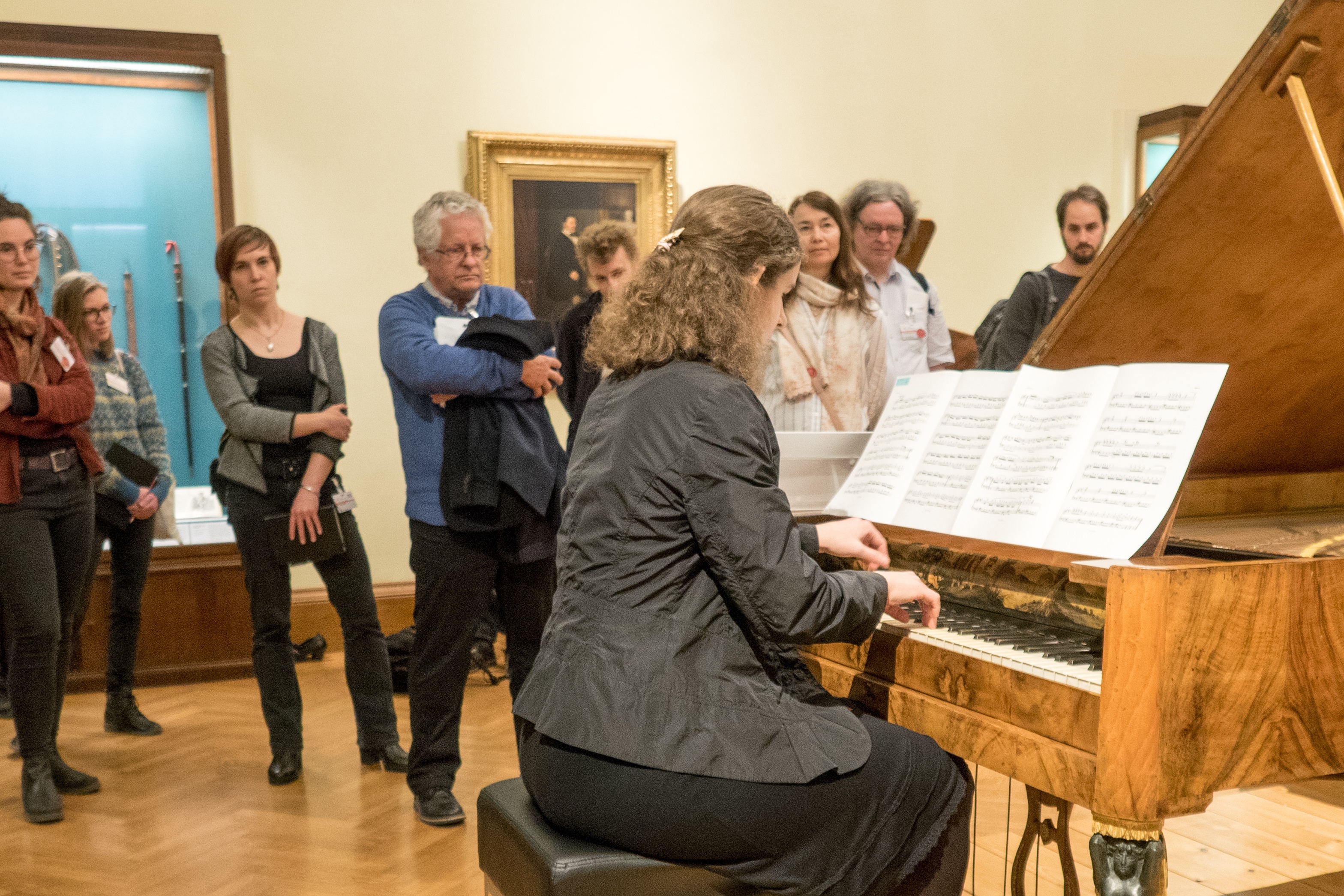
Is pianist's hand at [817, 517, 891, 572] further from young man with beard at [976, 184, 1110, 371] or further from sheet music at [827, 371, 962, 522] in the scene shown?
young man with beard at [976, 184, 1110, 371]

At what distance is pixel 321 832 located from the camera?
3086 mm

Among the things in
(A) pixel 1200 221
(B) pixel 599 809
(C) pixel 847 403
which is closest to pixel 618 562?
(B) pixel 599 809

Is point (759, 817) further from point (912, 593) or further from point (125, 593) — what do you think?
point (125, 593)

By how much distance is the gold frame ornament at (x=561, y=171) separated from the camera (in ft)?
17.2

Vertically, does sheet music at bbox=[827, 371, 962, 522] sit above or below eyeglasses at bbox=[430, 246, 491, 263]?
below

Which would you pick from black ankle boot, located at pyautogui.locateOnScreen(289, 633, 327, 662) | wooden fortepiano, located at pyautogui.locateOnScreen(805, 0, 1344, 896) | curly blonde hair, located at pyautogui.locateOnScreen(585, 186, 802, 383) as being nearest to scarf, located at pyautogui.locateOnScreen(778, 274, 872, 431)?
wooden fortepiano, located at pyautogui.locateOnScreen(805, 0, 1344, 896)

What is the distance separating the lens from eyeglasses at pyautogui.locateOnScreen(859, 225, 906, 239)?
3.95 metres

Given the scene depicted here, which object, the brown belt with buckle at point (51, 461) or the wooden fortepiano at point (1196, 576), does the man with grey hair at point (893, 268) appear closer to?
the wooden fortepiano at point (1196, 576)

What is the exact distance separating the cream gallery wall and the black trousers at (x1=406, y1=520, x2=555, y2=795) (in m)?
2.29

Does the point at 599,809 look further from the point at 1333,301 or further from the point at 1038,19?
the point at 1038,19

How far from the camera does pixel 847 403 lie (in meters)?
3.33

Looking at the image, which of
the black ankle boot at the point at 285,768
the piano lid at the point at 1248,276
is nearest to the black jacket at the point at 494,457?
the black ankle boot at the point at 285,768

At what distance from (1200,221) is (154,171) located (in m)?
4.61

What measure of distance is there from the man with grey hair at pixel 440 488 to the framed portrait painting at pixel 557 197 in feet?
7.30
